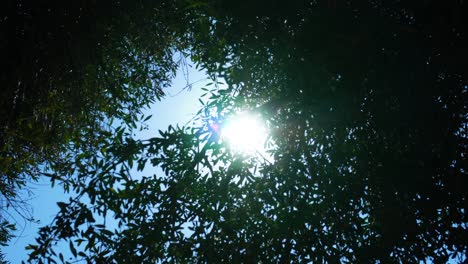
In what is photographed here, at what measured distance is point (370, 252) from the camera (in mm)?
3572

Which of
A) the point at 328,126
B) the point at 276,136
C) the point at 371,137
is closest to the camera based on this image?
the point at 328,126

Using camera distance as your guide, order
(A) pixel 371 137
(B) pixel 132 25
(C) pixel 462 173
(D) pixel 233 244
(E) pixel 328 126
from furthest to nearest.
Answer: (B) pixel 132 25, (A) pixel 371 137, (E) pixel 328 126, (C) pixel 462 173, (D) pixel 233 244

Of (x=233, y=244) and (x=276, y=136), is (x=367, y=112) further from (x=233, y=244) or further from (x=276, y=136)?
(x=233, y=244)

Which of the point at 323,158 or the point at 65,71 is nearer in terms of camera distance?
the point at 323,158

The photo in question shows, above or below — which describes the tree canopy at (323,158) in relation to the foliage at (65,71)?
below

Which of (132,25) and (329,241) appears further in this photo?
(132,25)

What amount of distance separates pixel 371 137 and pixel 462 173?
1.19 meters

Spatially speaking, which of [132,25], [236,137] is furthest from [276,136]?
[132,25]

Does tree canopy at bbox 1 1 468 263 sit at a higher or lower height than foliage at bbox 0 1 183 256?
lower

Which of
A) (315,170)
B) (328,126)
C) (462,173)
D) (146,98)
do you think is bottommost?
(462,173)

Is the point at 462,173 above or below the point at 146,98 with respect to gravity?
below

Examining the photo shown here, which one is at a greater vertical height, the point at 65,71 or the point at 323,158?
the point at 65,71

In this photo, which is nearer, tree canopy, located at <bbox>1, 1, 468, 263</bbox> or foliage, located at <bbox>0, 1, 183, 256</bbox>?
tree canopy, located at <bbox>1, 1, 468, 263</bbox>

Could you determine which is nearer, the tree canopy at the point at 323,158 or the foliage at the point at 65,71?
the tree canopy at the point at 323,158
